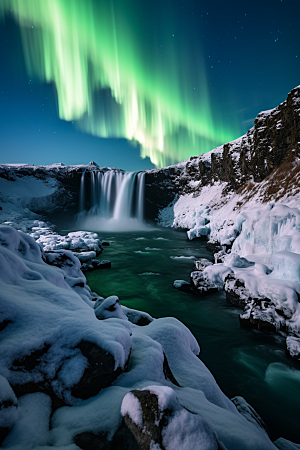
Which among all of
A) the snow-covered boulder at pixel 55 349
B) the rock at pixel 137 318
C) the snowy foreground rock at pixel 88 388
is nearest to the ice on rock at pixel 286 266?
the rock at pixel 137 318

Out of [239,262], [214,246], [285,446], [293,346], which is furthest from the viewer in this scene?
[214,246]

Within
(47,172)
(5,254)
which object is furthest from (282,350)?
(47,172)

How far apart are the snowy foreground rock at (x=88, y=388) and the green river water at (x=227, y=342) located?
A: 2677 mm

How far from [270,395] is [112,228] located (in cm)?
3904

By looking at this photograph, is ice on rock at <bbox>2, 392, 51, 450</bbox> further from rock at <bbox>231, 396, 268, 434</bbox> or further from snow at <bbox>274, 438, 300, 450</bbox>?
snow at <bbox>274, 438, 300, 450</bbox>

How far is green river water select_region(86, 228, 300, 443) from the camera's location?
5172mm

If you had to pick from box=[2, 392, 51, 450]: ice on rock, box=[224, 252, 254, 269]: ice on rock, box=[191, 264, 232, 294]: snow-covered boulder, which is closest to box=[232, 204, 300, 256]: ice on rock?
box=[224, 252, 254, 269]: ice on rock

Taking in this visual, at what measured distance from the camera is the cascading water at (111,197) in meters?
48.1

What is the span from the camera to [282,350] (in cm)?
678

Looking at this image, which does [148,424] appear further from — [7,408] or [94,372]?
[7,408]

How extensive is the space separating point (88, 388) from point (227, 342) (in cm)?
651

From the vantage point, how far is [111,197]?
48.7 metres

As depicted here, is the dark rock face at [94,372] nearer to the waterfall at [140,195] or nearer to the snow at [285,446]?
the snow at [285,446]

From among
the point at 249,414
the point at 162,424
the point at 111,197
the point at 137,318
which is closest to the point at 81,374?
the point at 162,424
